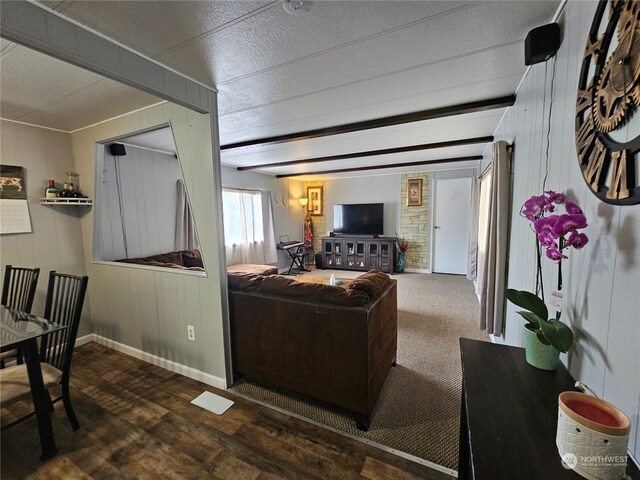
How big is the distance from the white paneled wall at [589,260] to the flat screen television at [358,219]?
4.54m

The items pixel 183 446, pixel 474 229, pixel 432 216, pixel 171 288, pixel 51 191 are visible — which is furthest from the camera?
pixel 432 216

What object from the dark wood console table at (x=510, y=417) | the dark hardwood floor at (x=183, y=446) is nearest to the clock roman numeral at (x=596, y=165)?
the dark wood console table at (x=510, y=417)

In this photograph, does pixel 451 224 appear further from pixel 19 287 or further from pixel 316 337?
pixel 19 287

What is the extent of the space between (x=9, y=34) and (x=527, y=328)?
7.66 feet

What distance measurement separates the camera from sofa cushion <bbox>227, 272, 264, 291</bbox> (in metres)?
2.06

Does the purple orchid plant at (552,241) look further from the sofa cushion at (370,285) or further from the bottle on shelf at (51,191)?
the bottle on shelf at (51,191)

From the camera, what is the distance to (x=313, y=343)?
182 cm

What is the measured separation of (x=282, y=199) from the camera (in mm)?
6348

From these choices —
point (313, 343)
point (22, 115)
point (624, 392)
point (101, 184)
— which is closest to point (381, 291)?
point (313, 343)

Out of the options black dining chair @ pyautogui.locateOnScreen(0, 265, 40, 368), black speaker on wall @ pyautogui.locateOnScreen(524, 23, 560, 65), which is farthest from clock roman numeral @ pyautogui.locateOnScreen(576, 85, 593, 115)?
black dining chair @ pyautogui.locateOnScreen(0, 265, 40, 368)

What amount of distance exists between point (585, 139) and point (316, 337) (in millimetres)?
1620

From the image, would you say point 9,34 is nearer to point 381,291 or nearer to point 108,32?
point 108,32

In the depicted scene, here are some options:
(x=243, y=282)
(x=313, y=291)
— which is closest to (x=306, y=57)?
(x=313, y=291)

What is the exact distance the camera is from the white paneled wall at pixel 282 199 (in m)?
5.36
